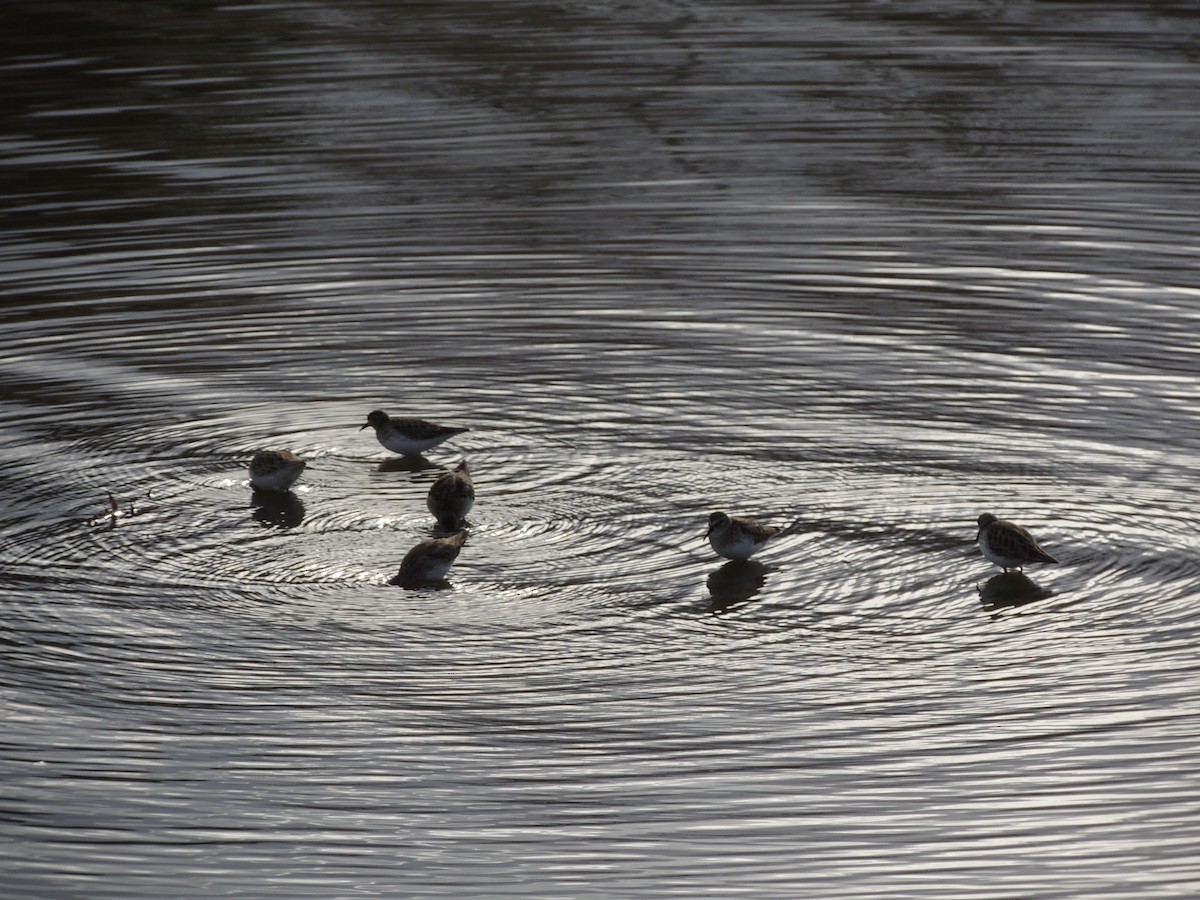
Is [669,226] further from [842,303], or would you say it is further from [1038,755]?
[1038,755]

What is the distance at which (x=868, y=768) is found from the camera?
371 inches

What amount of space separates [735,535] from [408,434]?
10.8 ft

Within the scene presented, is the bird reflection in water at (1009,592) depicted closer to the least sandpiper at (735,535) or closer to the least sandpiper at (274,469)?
the least sandpiper at (735,535)

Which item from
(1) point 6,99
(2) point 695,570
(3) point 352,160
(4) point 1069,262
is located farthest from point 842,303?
(1) point 6,99

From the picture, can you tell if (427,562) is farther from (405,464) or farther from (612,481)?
(405,464)

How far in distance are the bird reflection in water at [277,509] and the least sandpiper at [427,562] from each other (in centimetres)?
142

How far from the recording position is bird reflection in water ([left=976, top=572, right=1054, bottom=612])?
11469 millimetres

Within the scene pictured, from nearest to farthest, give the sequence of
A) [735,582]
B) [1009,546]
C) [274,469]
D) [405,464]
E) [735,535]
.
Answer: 1. [1009,546]
2. [735,535]
3. [735,582]
4. [274,469]
5. [405,464]

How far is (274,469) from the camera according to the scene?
43.4ft

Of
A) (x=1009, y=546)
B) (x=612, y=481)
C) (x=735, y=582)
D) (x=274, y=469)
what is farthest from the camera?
(x=612, y=481)

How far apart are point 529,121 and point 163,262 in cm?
729

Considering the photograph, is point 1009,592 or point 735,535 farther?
point 735,535

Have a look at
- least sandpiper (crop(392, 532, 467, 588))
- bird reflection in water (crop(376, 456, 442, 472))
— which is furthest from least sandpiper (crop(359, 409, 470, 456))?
least sandpiper (crop(392, 532, 467, 588))

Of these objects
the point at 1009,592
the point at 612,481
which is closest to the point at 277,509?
the point at 612,481
